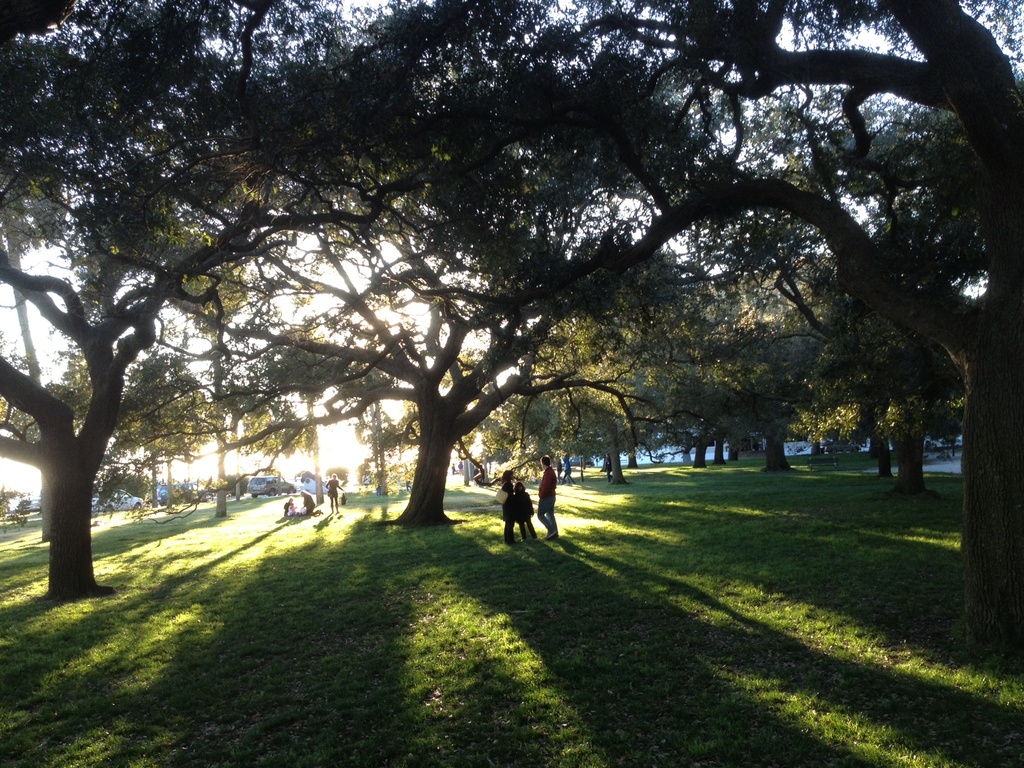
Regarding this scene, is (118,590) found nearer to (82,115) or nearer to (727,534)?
(82,115)

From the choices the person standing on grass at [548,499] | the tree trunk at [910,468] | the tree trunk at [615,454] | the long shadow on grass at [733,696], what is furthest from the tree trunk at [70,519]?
the tree trunk at [615,454]

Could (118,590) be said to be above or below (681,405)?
below

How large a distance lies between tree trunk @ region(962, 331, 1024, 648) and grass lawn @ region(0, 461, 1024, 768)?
0.38 metres

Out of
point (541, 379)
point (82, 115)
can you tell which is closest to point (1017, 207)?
point (82, 115)

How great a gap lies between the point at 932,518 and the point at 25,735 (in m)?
15.2

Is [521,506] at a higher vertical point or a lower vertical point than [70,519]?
lower

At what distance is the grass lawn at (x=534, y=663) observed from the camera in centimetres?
480

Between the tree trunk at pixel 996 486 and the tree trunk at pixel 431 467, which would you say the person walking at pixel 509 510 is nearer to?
the tree trunk at pixel 431 467

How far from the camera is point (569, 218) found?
1036 centimetres

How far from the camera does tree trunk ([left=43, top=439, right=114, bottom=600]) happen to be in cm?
1120

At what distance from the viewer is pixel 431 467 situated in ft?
64.5

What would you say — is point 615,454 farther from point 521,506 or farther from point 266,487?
point 266,487

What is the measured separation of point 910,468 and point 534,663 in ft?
54.6

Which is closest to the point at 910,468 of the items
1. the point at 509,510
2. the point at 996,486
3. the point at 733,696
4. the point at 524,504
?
the point at 524,504
